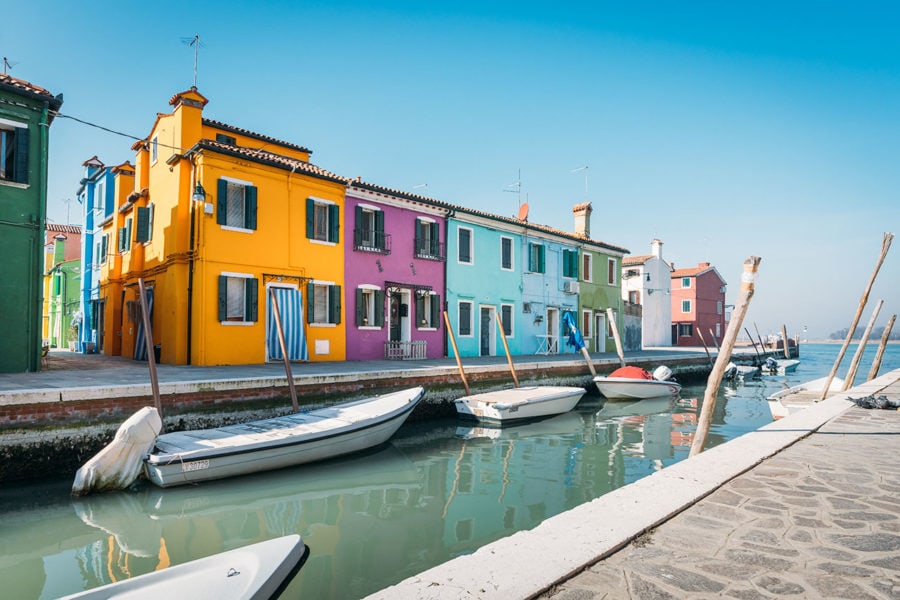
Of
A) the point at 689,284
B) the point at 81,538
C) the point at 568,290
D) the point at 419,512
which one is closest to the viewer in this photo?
the point at 81,538

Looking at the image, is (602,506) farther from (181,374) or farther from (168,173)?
(168,173)

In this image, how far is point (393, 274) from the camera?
19047 mm

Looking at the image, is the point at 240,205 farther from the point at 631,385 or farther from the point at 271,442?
the point at 631,385

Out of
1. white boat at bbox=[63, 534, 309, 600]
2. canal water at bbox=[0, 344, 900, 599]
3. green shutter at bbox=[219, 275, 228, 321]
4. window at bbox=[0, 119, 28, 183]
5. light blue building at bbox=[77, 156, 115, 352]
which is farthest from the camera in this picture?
light blue building at bbox=[77, 156, 115, 352]

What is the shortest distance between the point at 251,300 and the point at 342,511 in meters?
9.66

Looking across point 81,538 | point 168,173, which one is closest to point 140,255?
point 168,173

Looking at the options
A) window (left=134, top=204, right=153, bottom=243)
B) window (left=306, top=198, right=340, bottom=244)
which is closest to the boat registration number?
window (left=306, top=198, right=340, bottom=244)

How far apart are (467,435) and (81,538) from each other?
762cm

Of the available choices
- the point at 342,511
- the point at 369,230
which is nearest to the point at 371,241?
the point at 369,230

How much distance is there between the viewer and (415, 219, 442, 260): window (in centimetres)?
1991

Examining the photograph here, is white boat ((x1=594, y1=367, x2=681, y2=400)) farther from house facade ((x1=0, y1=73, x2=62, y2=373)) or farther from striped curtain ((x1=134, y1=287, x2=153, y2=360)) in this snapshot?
house facade ((x1=0, y1=73, x2=62, y2=373))

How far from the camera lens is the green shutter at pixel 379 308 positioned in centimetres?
1834

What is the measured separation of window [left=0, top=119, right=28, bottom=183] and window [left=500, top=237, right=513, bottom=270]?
16117mm

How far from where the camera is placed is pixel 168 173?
54.2ft
